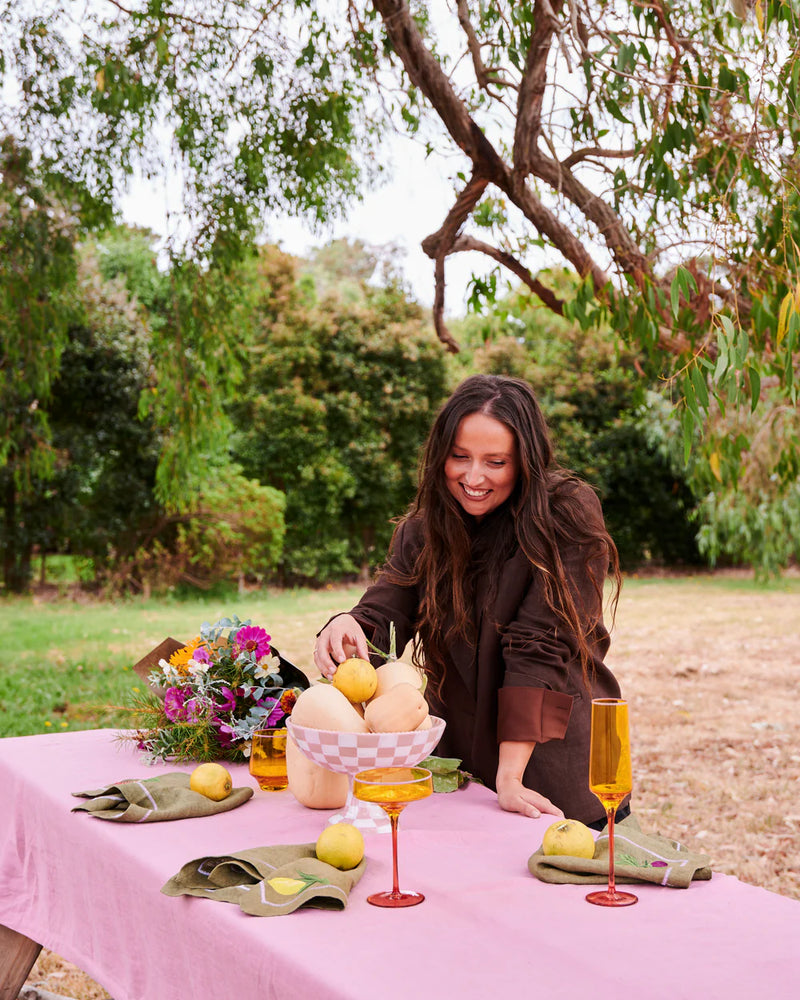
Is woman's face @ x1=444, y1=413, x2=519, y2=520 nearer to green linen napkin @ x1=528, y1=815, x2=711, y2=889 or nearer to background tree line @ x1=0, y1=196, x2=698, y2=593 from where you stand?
green linen napkin @ x1=528, y1=815, x2=711, y2=889

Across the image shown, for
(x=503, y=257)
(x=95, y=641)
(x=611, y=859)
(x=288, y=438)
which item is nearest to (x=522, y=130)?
(x=503, y=257)

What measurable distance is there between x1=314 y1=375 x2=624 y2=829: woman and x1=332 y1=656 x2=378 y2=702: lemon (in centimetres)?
Answer: 35

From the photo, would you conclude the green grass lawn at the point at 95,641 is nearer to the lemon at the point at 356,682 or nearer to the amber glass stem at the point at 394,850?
the lemon at the point at 356,682

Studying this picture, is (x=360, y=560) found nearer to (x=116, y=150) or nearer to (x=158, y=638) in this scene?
(x=158, y=638)

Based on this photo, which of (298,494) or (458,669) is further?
(298,494)

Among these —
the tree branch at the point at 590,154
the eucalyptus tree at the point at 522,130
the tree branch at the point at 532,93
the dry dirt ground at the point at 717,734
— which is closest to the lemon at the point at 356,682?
the eucalyptus tree at the point at 522,130

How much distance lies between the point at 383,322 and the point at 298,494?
318 centimetres

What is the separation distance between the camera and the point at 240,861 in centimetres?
164

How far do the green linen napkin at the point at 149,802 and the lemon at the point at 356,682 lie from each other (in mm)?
368

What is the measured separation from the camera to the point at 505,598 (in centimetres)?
244

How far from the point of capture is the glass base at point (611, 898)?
152cm

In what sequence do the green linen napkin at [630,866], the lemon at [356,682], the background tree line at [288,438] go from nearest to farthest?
the green linen napkin at [630,866] < the lemon at [356,682] < the background tree line at [288,438]

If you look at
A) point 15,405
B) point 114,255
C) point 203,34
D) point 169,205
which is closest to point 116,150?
point 169,205

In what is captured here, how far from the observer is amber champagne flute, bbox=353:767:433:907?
154 cm
